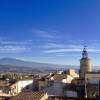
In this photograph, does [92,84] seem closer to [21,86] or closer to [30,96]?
[21,86]

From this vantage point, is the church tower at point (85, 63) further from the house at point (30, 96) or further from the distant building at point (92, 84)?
the house at point (30, 96)

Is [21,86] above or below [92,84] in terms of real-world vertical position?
below

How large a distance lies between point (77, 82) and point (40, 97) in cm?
2292

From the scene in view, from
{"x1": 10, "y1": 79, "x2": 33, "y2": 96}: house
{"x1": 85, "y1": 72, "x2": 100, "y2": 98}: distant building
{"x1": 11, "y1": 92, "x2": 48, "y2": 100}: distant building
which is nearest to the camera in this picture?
{"x1": 11, "y1": 92, "x2": 48, "y2": 100}: distant building

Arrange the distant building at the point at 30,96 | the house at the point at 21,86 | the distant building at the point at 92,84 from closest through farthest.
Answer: the distant building at the point at 30,96 → the distant building at the point at 92,84 → the house at the point at 21,86

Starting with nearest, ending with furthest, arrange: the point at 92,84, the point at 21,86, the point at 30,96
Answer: the point at 30,96, the point at 92,84, the point at 21,86

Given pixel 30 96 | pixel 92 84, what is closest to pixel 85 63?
pixel 92 84

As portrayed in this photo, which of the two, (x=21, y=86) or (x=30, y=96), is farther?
(x=21, y=86)

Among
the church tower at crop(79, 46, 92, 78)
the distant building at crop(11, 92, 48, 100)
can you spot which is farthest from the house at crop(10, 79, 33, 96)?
the distant building at crop(11, 92, 48, 100)

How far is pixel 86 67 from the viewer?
190 ft

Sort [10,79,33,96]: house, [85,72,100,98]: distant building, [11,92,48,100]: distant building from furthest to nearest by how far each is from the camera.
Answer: [10,79,33,96]: house → [85,72,100,98]: distant building → [11,92,48,100]: distant building

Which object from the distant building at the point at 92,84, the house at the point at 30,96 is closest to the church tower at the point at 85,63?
the distant building at the point at 92,84

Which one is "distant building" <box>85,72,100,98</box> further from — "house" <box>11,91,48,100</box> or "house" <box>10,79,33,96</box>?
"house" <box>11,91,48,100</box>

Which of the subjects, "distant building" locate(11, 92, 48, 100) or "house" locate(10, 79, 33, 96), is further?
"house" locate(10, 79, 33, 96)
